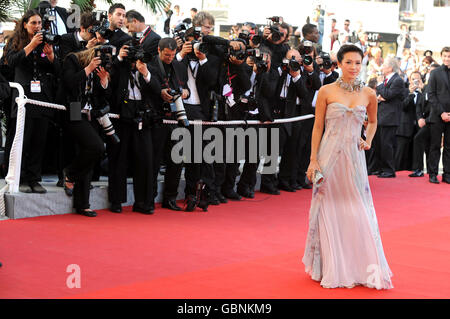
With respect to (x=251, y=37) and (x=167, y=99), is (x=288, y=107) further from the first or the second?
(x=167, y=99)

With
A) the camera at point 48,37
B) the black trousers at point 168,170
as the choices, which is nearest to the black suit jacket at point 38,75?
the camera at point 48,37

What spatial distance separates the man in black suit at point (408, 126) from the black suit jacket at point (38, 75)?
A: 23.8 ft

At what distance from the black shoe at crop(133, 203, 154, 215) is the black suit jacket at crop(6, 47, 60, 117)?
1318 mm

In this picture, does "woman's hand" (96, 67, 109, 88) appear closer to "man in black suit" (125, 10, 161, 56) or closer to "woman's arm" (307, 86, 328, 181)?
"man in black suit" (125, 10, 161, 56)

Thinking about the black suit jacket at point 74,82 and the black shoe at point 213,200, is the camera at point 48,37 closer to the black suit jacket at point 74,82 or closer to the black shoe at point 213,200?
the black suit jacket at point 74,82

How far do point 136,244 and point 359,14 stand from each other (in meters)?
18.9

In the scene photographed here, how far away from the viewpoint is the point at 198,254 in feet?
19.2

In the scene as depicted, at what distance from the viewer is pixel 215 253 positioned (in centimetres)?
593

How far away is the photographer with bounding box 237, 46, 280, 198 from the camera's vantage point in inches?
347

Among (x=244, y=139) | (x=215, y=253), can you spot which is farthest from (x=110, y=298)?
(x=244, y=139)

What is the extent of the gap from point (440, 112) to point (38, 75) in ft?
22.8

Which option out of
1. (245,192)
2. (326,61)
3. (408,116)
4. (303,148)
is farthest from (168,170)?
(408,116)
